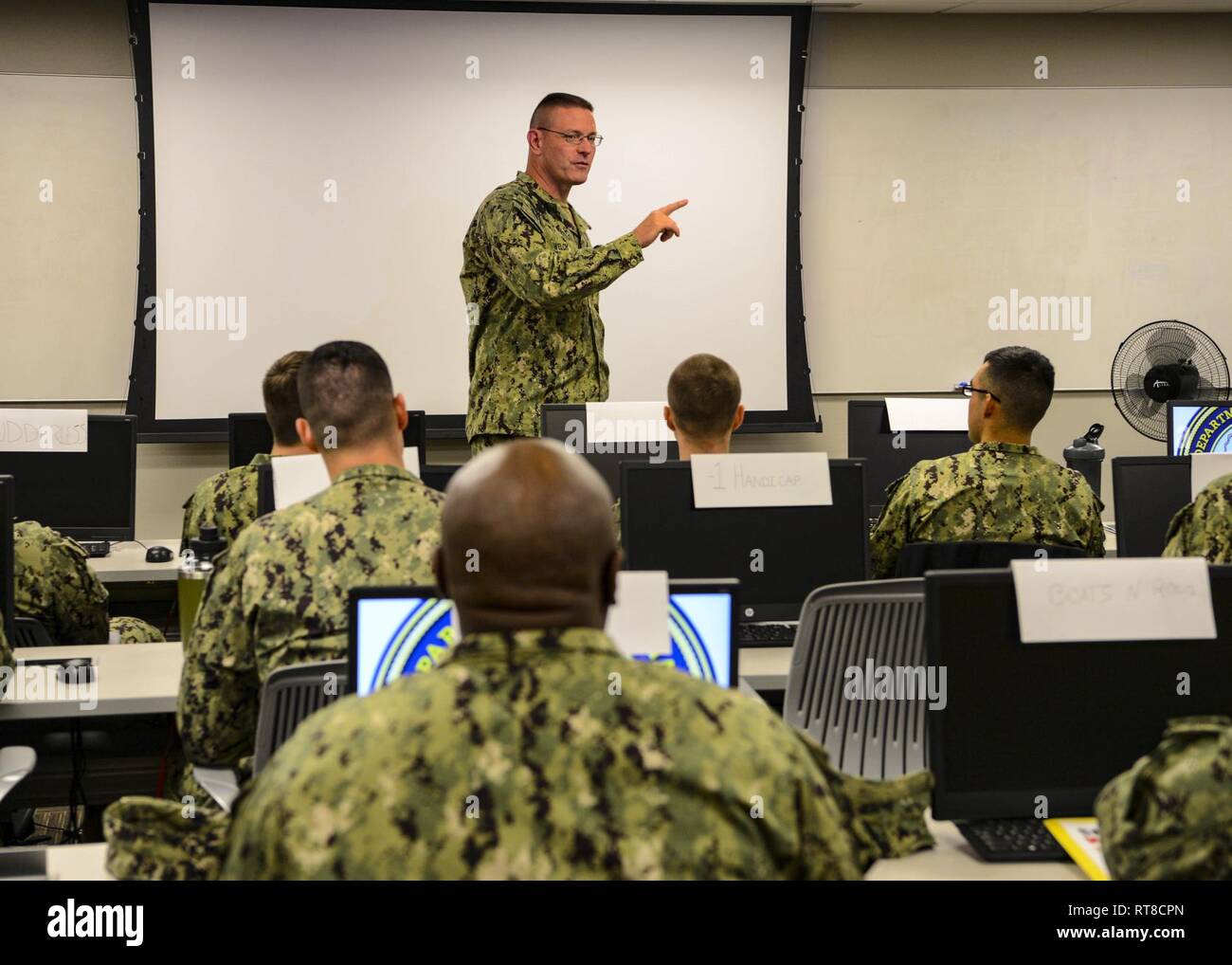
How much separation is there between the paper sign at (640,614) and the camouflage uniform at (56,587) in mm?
1909

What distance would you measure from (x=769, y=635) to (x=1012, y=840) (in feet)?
4.06

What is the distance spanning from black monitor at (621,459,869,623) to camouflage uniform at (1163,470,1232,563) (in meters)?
0.63

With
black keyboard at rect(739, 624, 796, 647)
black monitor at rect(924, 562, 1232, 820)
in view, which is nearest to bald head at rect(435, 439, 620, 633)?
black monitor at rect(924, 562, 1232, 820)

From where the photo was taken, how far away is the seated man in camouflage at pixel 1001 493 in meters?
3.18

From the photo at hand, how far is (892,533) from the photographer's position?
3.26m

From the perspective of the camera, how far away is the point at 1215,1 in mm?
6449

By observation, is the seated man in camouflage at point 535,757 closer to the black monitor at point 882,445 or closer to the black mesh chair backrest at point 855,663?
the black mesh chair backrest at point 855,663

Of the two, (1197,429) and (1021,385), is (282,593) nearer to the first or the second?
(1021,385)

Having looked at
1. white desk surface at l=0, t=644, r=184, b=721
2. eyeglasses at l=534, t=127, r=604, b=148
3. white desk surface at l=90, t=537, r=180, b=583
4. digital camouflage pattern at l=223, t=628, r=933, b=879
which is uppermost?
eyeglasses at l=534, t=127, r=604, b=148

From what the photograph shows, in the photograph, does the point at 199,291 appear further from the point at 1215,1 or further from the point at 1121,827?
the point at 1121,827

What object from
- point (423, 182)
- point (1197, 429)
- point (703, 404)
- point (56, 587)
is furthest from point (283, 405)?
point (423, 182)

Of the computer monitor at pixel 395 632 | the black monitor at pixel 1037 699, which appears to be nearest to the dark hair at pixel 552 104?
the computer monitor at pixel 395 632

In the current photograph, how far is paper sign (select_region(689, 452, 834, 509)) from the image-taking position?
9.25ft

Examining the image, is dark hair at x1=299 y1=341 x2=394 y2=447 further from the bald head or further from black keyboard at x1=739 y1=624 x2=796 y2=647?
the bald head
